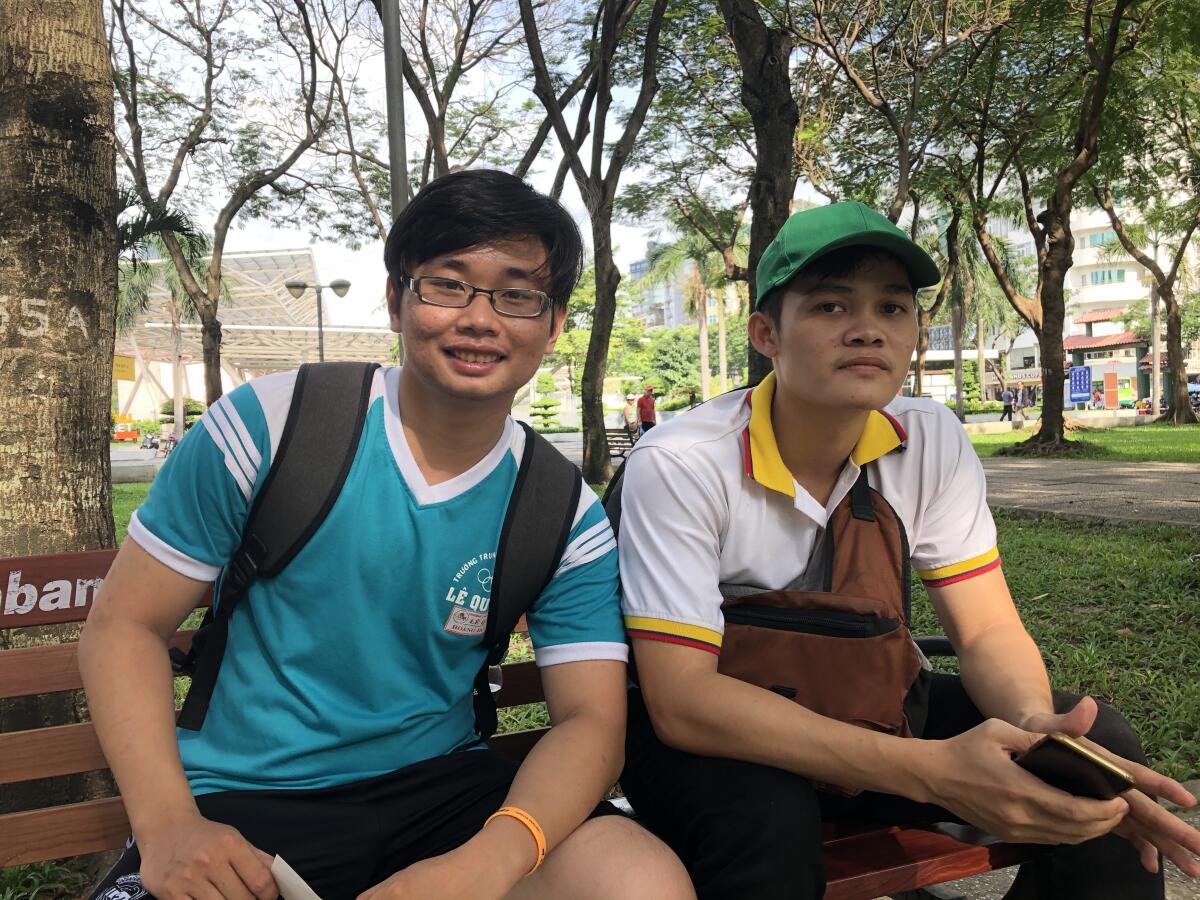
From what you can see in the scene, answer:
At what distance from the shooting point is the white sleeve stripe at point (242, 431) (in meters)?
1.66

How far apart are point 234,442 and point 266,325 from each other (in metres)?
52.5

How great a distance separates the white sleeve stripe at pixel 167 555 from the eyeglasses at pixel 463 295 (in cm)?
62

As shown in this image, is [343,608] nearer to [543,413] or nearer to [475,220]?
[475,220]

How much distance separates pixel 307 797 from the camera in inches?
66.2

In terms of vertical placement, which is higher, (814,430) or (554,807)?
(814,430)

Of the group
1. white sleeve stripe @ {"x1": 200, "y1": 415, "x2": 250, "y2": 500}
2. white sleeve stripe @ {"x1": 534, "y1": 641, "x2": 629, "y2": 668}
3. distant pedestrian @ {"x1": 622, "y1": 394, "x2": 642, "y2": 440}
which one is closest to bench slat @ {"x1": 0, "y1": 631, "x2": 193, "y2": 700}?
white sleeve stripe @ {"x1": 200, "y1": 415, "x2": 250, "y2": 500}

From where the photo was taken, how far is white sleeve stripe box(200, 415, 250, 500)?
5.40 feet

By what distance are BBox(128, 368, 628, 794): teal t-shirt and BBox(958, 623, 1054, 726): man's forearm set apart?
0.78 m

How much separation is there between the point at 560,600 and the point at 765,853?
0.57 m

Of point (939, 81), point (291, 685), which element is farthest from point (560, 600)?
point (939, 81)

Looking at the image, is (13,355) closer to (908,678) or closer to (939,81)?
(908,678)

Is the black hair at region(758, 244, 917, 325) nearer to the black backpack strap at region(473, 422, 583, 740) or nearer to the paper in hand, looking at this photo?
the black backpack strap at region(473, 422, 583, 740)

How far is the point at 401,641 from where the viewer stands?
1.76 metres

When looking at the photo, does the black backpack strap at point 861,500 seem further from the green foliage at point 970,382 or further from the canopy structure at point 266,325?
the green foliage at point 970,382
